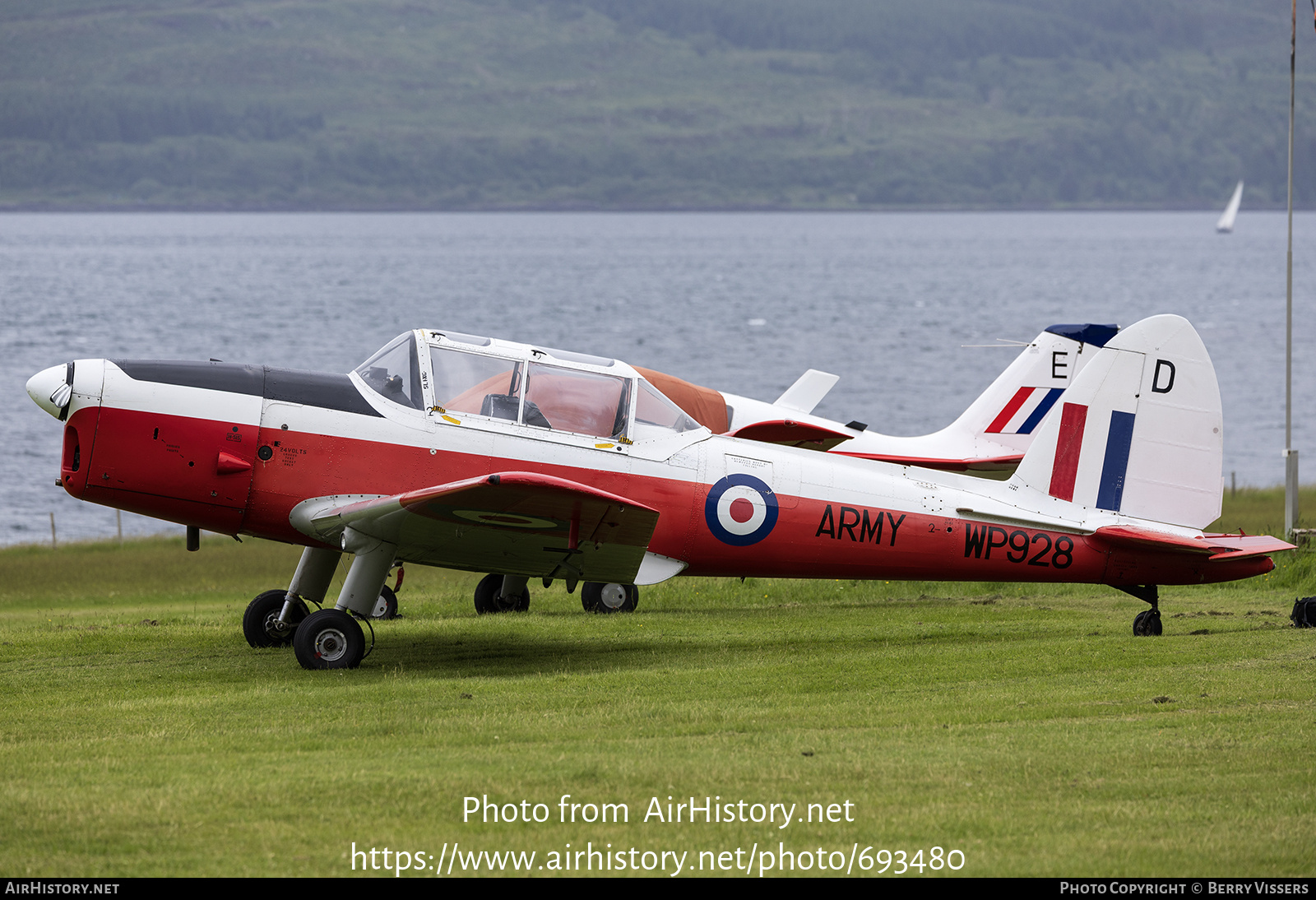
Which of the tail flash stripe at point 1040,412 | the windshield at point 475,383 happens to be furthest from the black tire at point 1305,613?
the windshield at point 475,383

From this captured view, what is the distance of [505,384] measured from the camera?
10.4 m

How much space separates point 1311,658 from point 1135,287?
4434 inches

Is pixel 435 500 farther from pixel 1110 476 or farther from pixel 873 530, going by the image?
pixel 1110 476

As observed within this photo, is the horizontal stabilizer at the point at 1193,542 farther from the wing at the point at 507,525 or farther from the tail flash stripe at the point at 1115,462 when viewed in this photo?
the wing at the point at 507,525

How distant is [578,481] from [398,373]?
1.63 metres

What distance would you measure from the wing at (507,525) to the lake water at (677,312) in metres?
24.7

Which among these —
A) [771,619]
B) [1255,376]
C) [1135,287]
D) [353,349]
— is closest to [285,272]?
[353,349]

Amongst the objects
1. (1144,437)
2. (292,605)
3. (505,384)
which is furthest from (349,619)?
(1144,437)

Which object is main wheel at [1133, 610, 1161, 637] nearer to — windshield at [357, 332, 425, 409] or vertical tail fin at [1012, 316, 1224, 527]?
vertical tail fin at [1012, 316, 1224, 527]

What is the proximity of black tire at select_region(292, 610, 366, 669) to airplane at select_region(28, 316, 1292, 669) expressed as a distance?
Result: 0.01m

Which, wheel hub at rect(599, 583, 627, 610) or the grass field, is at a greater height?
the grass field

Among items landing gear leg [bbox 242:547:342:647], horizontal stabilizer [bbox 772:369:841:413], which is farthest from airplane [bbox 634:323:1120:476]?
landing gear leg [bbox 242:547:342:647]

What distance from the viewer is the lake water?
5284 cm
